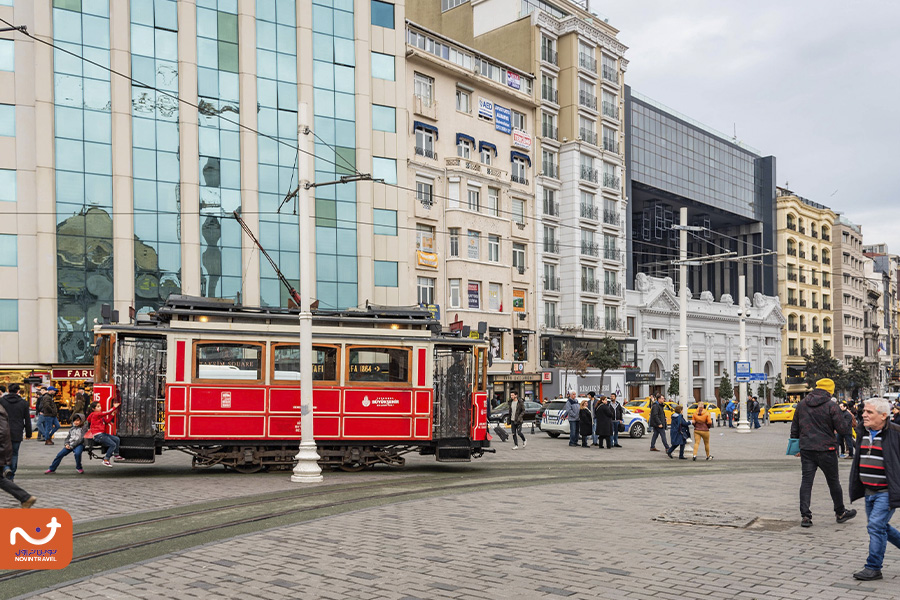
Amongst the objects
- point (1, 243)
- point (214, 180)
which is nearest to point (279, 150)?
point (214, 180)

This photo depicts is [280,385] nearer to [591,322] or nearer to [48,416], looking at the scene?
[48,416]

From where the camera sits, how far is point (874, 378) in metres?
106

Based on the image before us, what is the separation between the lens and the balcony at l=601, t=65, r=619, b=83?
5944cm

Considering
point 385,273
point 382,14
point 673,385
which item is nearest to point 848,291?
point 673,385

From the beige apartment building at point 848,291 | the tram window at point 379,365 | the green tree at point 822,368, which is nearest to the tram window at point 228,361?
the tram window at point 379,365

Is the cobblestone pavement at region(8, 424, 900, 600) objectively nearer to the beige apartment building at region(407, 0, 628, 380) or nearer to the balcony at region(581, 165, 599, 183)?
the beige apartment building at region(407, 0, 628, 380)

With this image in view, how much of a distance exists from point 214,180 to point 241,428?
26038 millimetres

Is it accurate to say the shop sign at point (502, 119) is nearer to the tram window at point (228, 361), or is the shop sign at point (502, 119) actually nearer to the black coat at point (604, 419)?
the black coat at point (604, 419)

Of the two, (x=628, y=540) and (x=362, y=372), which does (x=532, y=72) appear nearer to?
(x=362, y=372)

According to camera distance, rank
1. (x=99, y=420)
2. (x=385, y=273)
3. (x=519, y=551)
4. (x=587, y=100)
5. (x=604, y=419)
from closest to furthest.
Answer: (x=519, y=551), (x=99, y=420), (x=604, y=419), (x=385, y=273), (x=587, y=100)

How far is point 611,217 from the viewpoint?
59.7 metres

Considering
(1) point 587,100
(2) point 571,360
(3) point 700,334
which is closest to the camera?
(2) point 571,360

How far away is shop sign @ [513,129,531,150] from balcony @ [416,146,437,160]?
301 inches

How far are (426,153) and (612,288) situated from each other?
66.6 feet
